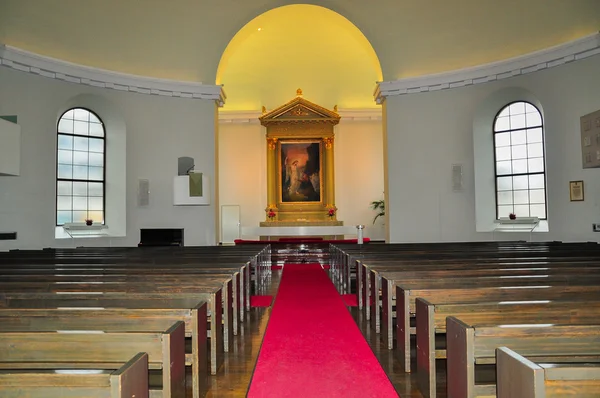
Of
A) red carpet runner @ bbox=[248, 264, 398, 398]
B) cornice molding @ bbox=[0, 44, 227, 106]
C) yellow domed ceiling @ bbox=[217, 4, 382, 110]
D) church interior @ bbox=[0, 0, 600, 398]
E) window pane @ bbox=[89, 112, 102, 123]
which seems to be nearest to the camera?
red carpet runner @ bbox=[248, 264, 398, 398]

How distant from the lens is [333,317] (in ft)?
16.8

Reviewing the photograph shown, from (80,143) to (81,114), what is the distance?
2.26 feet

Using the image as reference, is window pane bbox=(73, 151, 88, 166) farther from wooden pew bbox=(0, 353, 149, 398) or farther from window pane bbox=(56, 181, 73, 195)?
wooden pew bbox=(0, 353, 149, 398)

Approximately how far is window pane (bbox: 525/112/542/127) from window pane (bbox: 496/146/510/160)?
0.74m

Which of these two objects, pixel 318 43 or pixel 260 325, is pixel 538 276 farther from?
pixel 318 43

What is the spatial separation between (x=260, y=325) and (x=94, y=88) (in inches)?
320

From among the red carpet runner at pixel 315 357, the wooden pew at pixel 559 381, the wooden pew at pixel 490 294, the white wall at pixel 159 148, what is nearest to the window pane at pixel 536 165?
the red carpet runner at pixel 315 357

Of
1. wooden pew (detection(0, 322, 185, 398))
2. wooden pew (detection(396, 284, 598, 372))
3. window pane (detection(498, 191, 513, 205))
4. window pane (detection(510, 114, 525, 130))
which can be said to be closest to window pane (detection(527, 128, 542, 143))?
window pane (detection(510, 114, 525, 130))

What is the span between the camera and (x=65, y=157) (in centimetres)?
1095

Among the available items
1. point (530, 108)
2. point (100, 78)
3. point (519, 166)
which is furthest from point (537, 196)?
point (100, 78)

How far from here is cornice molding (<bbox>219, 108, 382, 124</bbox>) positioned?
15438 mm

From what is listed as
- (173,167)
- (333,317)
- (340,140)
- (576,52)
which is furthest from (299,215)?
(333,317)

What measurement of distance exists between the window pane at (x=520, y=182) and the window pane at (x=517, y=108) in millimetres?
1545

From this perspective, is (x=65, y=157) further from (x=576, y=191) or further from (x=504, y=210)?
(x=576, y=191)
